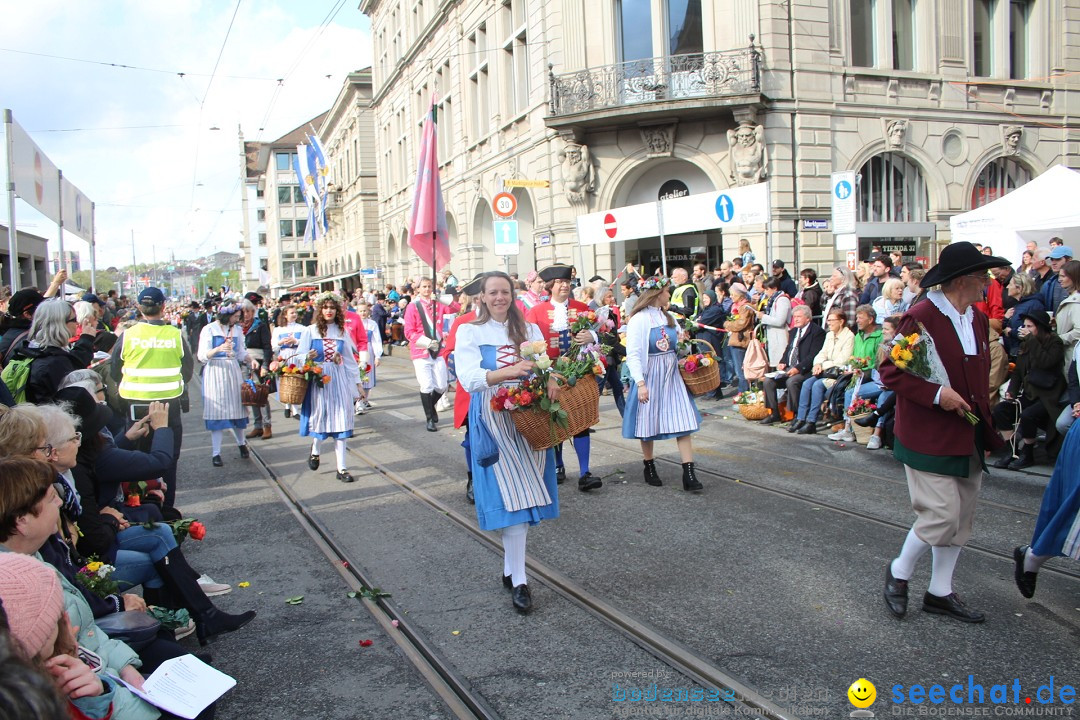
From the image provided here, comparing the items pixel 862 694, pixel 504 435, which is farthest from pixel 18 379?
pixel 862 694

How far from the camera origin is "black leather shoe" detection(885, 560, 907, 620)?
4516 millimetres

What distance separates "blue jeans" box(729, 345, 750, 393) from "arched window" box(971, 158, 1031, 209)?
45.5 ft

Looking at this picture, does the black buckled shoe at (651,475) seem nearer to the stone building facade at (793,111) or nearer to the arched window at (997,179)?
the stone building facade at (793,111)

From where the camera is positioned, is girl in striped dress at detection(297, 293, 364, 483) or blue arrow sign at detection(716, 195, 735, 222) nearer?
girl in striped dress at detection(297, 293, 364, 483)

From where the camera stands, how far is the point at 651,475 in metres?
7.71

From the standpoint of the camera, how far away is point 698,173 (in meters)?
22.4

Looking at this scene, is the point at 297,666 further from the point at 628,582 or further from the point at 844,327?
the point at 844,327

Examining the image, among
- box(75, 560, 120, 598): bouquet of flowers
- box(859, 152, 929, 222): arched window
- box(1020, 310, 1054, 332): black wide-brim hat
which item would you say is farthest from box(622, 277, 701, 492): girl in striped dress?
box(859, 152, 929, 222): arched window

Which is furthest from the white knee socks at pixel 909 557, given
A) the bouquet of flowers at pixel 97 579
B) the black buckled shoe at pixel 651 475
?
the bouquet of flowers at pixel 97 579

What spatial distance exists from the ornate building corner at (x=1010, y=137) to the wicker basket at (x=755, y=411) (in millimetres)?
16690

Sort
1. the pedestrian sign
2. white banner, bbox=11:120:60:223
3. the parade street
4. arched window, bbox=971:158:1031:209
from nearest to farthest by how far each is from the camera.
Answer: the parade street
white banner, bbox=11:120:60:223
the pedestrian sign
arched window, bbox=971:158:1031:209

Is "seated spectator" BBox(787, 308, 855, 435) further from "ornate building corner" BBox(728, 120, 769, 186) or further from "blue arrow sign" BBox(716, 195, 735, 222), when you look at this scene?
"ornate building corner" BBox(728, 120, 769, 186)

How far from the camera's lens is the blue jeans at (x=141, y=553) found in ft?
14.5

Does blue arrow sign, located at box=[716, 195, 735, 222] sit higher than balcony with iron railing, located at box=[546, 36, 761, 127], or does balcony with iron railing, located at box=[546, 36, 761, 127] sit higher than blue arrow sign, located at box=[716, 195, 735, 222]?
balcony with iron railing, located at box=[546, 36, 761, 127]
